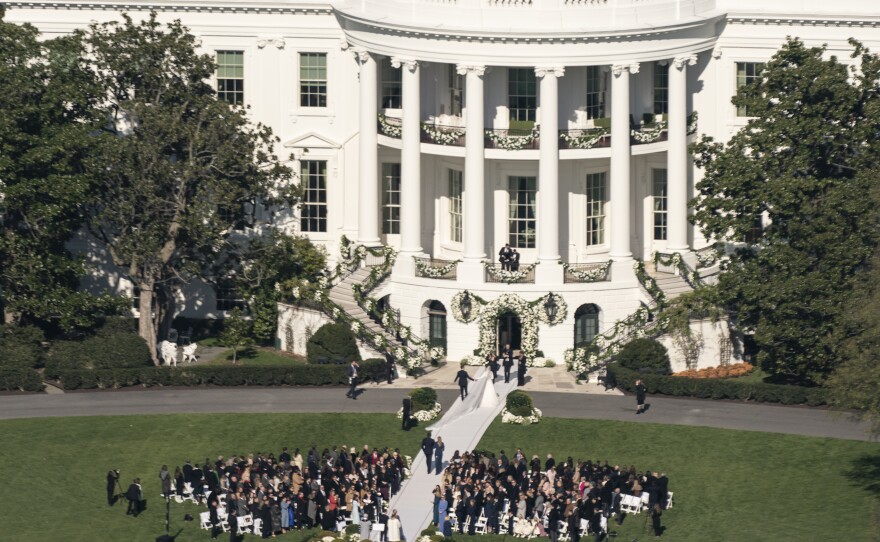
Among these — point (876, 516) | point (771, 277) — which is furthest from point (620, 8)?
point (876, 516)

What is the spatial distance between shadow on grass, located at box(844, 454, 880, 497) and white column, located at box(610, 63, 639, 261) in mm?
19343

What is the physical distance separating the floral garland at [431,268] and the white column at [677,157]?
10.1 metres

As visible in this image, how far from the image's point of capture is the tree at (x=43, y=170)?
105 metres

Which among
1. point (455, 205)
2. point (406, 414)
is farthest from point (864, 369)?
point (455, 205)

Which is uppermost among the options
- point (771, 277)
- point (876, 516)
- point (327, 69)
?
point (327, 69)

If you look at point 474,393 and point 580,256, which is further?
point 580,256

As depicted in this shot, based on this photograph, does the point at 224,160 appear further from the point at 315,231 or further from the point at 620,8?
the point at 620,8

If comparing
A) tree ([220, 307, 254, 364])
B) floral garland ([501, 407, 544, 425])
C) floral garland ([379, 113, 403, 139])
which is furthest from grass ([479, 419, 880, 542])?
floral garland ([379, 113, 403, 139])

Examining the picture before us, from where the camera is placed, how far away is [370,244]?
11456 centimetres

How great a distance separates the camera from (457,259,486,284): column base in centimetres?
11012

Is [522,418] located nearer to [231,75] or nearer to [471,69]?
[471,69]

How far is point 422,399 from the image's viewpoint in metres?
102

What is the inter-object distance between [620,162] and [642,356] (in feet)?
31.2

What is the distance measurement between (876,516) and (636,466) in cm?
1746
